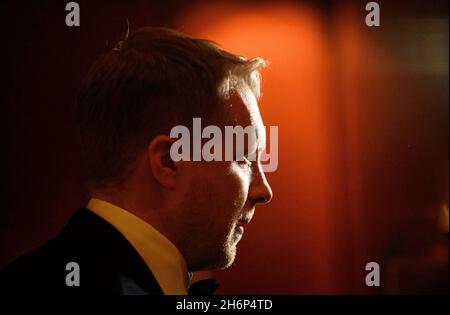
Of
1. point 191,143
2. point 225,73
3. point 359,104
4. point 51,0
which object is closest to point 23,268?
point 191,143

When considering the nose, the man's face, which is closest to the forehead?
the man's face

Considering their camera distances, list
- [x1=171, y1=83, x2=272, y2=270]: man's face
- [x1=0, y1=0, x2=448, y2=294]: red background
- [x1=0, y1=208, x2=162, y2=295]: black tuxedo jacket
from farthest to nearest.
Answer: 1. [x1=0, y1=0, x2=448, y2=294]: red background
2. [x1=171, y1=83, x2=272, y2=270]: man's face
3. [x1=0, y1=208, x2=162, y2=295]: black tuxedo jacket

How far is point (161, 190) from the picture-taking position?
0.92 metres

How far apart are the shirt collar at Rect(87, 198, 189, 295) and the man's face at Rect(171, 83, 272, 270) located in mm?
48

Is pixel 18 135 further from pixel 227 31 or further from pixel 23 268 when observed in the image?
pixel 227 31

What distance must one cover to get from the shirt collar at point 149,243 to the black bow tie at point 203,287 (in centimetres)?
8

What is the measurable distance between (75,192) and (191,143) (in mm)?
464

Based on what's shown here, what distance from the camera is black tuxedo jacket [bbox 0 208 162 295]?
0.82 metres

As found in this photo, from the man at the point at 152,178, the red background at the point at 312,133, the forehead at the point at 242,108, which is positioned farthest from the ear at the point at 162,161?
the red background at the point at 312,133

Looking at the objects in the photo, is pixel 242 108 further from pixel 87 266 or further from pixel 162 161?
pixel 87 266

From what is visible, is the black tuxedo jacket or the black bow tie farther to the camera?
the black bow tie

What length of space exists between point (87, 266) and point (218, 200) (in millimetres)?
275

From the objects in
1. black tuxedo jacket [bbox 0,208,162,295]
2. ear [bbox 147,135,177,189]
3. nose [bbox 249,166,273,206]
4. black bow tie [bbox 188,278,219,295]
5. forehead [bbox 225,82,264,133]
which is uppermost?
forehead [bbox 225,82,264,133]

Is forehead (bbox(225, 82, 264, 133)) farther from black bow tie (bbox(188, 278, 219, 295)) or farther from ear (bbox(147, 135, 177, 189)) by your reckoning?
black bow tie (bbox(188, 278, 219, 295))
